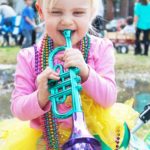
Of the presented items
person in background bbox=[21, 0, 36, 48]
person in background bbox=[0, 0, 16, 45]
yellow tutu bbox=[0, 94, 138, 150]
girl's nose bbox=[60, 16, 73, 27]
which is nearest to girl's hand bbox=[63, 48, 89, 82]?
girl's nose bbox=[60, 16, 73, 27]

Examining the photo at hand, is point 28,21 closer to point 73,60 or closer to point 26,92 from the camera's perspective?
point 26,92

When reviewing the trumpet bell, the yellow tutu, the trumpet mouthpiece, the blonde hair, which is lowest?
the yellow tutu

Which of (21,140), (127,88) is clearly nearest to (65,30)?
(21,140)

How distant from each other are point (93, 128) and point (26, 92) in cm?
30

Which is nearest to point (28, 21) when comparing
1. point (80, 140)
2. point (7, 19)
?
point (7, 19)

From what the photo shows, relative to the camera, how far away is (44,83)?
180 centimetres

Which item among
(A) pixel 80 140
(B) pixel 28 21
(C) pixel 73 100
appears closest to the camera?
(A) pixel 80 140

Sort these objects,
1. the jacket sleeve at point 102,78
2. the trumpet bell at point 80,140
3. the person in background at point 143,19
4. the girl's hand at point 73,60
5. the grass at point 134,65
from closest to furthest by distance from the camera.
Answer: the trumpet bell at point 80,140 < the girl's hand at point 73,60 < the jacket sleeve at point 102,78 < the grass at point 134,65 < the person in background at point 143,19

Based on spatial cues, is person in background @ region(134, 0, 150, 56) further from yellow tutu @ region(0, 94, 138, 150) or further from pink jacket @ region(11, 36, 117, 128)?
pink jacket @ region(11, 36, 117, 128)

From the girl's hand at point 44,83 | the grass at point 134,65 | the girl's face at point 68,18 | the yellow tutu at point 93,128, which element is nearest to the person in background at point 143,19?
the grass at point 134,65

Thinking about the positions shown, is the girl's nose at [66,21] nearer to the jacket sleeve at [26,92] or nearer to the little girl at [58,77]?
the little girl at [58,77]

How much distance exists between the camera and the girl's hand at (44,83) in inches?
69.9

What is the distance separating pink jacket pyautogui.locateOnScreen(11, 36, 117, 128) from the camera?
74.8 inches

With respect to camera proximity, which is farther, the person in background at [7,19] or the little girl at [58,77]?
the person in background at [7,19]
